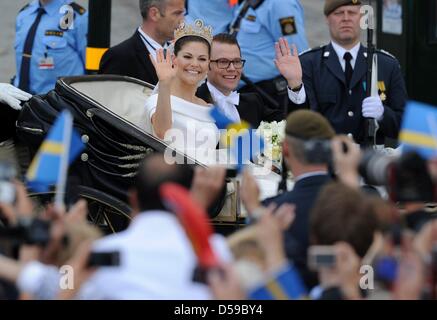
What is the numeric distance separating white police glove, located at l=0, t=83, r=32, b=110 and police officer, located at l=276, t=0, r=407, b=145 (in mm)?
1629

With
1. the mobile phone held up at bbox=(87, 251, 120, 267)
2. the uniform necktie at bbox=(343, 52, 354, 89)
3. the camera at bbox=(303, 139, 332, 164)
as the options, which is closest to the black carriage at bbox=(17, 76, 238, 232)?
the uniform necktie at bbox=(343, 52, 354, 89)

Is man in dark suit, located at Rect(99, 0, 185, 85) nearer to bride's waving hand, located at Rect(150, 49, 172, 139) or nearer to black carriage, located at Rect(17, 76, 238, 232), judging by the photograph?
black carriage, located at Rect(17, 76, 238, 232)

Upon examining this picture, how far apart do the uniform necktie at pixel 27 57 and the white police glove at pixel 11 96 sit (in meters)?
1.64

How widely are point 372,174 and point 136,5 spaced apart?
9.67 meters

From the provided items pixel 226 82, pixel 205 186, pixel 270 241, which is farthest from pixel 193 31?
pixel 270 241

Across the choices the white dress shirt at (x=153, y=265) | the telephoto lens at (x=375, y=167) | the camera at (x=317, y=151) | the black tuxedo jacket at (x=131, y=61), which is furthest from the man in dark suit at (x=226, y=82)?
the white dress shirt at (x=153, y=265)

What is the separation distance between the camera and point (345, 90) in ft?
30.1

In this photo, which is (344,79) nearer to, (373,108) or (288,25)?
(373,108)

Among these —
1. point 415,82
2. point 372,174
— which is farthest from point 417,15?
point 372,174

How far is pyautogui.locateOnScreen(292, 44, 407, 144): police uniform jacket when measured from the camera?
912 cm

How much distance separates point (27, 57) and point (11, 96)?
1.75m

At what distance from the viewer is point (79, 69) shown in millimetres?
10961
